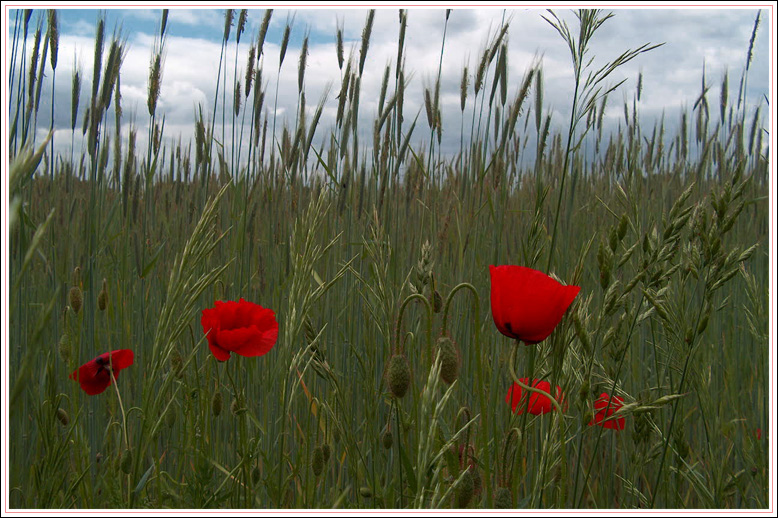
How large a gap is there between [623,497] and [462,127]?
3.11ft

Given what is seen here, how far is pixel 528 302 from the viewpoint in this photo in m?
0.64

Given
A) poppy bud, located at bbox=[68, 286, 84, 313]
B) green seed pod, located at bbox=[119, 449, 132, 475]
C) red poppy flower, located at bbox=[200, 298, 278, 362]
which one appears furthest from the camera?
poppy bud, located at bbox=[68, 286, 84, 313]

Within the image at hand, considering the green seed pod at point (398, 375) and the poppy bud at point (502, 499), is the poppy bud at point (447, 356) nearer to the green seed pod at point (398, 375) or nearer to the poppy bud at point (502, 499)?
the green seed pod at point (398, 375)

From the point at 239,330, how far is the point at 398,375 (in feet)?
1.13

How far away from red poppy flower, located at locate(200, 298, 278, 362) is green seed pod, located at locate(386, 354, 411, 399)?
301mm

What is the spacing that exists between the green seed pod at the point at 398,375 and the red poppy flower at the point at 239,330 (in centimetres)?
30

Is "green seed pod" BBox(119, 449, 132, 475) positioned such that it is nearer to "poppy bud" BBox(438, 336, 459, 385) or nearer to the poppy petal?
the poppy petal

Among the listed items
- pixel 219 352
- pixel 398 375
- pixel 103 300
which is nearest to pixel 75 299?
pixel 103 300

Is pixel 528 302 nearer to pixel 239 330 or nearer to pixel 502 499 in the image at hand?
pixel 502 499

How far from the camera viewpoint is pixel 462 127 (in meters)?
1.41

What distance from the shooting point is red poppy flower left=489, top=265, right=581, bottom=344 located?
64 cm

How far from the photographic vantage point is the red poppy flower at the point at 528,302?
0.64 meters

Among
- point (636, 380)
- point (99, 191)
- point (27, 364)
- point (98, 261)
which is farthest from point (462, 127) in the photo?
point (27, 364)

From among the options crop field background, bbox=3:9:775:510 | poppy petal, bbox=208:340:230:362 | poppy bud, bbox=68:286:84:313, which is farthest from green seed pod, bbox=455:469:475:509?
poppy bud, bbox=68:286:84:313
